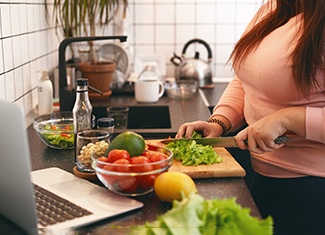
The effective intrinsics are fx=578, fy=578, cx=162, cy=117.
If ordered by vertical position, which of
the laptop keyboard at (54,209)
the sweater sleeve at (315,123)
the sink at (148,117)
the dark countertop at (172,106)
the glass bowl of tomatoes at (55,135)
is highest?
the sweater sleeve at (315,123)

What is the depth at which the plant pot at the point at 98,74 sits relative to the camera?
267cm

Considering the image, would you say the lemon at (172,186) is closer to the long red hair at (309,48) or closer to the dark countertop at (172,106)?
the long red hair at (309,48)

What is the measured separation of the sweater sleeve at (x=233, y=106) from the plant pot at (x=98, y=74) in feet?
2.95

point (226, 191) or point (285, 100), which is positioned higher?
point (285, 100)

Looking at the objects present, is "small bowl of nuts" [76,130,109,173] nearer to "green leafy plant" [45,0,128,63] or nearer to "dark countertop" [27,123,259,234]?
"dark countertop" [27,123,259,234]

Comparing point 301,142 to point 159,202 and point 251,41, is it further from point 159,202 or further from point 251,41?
point 159,202

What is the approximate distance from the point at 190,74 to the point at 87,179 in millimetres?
1743

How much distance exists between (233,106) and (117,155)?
674 millimetres

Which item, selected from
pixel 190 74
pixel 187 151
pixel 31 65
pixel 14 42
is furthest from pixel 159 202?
pixel 190 74

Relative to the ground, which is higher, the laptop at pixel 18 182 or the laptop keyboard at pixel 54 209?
the laptop at pixel 18 182

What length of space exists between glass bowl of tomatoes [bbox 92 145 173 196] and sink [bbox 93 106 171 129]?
1.30 metres

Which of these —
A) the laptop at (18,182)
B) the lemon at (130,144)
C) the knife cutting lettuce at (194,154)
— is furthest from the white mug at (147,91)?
the laptop at (18,182)

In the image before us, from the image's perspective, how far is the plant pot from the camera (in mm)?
2666

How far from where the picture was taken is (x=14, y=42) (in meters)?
2.13
